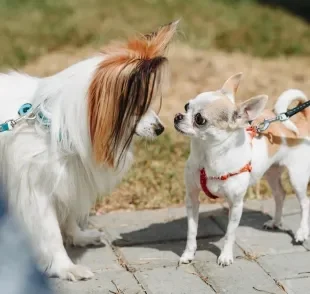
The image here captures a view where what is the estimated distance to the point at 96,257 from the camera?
395cm

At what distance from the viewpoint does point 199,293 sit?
351 cm

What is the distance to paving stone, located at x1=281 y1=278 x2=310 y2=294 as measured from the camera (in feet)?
11.6

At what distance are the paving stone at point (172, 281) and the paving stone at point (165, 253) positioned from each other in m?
0.09

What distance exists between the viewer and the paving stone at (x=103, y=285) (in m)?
3.55

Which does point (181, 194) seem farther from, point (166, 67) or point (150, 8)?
point (150, 8)

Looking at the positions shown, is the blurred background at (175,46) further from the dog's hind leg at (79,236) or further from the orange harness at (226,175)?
the orange harness at (226,175)

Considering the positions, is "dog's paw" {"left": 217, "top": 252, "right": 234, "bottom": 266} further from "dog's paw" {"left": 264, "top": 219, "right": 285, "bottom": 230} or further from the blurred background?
the blurred background

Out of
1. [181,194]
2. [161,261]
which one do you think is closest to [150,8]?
[181,194]

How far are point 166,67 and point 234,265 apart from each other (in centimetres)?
115

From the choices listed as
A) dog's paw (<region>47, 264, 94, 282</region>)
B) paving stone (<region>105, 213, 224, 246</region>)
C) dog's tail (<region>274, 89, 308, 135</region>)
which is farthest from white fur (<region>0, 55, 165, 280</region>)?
dog's tail (<region>274, 89, 308, 135</region>)

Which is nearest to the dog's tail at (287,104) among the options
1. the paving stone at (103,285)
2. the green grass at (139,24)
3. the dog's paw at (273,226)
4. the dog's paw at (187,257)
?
the dog's paw at (273,226)

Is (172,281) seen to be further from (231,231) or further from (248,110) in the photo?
(248,110)

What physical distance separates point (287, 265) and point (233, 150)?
72 cm

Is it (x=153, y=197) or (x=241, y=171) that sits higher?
(x=241, y=171)
